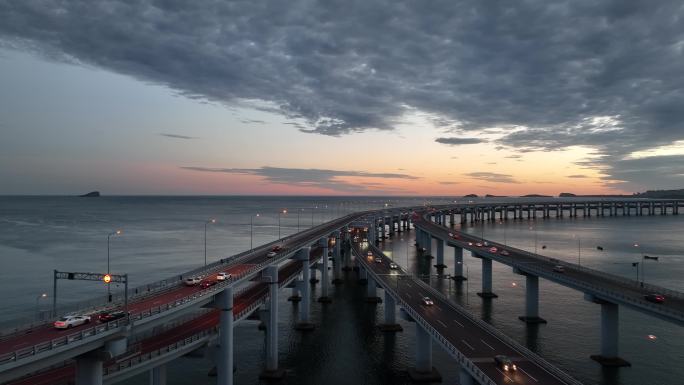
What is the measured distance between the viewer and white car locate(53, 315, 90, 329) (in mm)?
32750

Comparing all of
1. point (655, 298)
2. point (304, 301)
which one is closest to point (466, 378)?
point (655, 298)

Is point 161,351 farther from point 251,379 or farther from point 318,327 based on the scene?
point 318,327

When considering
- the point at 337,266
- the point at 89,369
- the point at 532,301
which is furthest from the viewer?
the point at 337,266

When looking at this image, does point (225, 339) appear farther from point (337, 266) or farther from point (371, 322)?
point (337, 266)

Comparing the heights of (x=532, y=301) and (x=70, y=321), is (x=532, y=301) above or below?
below

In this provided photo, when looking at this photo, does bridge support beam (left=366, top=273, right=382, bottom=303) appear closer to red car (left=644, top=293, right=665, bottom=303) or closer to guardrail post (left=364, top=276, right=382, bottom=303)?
guardrail post (left=364, top=276, right=382, bottom=303)

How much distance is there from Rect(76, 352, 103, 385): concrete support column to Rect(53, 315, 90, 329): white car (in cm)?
285

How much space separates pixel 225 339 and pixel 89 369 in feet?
51.1

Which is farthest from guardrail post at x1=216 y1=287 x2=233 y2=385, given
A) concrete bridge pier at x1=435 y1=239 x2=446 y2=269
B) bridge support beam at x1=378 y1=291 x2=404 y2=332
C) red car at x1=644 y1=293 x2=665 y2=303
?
concrete bridge pier at x1=435 y1=239 x2=446 y2=269

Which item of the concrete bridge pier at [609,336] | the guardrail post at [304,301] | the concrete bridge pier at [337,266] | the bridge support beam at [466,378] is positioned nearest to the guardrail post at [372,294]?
the guardrail post at [304,301]

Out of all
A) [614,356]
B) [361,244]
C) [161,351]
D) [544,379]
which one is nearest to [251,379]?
[161,351]

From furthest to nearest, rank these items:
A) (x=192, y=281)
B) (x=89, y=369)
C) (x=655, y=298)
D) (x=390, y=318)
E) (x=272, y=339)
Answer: (x=390, y=318) → (x=272, y=339) → (x=655, y=298) → (x=192, y=281) → (x=89, y=369)

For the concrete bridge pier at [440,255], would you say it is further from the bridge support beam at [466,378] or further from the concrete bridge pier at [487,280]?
the bridge support beam at [466,378]

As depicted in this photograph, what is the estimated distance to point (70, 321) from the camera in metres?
33.3
